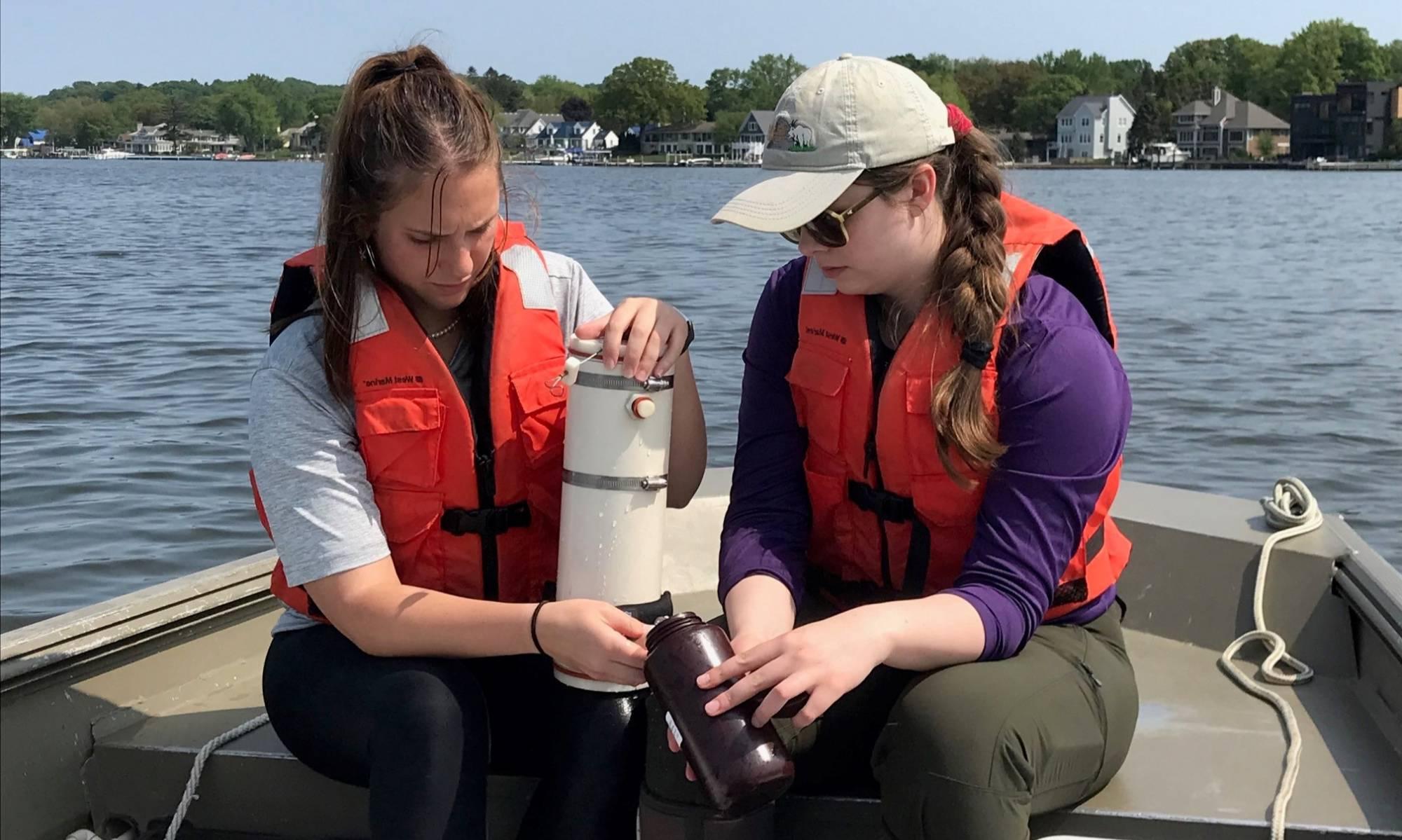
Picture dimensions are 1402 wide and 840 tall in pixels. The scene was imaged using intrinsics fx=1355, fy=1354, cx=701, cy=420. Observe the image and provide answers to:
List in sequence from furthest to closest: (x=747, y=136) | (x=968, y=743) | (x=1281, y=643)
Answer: (x=747, y=136), (x=1281, y=643), (x=968, y=743)

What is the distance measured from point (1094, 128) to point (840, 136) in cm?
9960

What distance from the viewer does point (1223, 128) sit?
302ft

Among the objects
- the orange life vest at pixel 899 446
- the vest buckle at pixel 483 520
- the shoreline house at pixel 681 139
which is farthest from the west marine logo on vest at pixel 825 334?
the shoreline house at pixel 681 139

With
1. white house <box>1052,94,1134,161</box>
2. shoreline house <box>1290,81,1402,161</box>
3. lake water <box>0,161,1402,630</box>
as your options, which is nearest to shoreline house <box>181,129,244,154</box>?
white house <box>1052,94,1134,161</box>

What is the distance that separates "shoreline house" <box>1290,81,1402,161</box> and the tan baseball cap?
314ft

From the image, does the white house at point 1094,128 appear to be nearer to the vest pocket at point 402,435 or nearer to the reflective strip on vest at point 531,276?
the reflective strip on vest at point 531,276

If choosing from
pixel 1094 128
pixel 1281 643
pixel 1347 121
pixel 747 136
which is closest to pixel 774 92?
pixel 747 136

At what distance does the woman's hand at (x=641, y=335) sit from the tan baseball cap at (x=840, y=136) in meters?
0.18

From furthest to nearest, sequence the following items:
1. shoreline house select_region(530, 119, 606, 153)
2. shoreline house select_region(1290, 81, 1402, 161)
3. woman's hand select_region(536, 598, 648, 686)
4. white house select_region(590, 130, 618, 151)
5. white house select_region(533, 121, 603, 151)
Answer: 1. white house select_region(590, 130, 618, 151)
2. white house select_region(533, 121, 603, 151)
3. shoreline house select_region(530, 119, 606, 153)
4. shoreline house select_region(1290, 81, 1402, 161)
5. woman's hand select_region(536, 598, 648, 686)

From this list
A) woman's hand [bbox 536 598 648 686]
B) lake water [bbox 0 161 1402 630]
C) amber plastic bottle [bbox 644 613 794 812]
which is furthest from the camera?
lake water [bbox 0 161 1402 630]

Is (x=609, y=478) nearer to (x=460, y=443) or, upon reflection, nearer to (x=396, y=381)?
(x=460, y=443)

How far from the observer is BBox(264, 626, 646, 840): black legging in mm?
1853

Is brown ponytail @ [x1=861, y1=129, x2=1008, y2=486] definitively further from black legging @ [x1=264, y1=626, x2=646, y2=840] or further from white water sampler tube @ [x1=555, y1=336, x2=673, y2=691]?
black legging @ [x1=264, y1=626, x2=646, y2=840]

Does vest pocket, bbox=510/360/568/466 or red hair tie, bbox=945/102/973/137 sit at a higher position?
red hair tie, bbox=945/102/973/137
